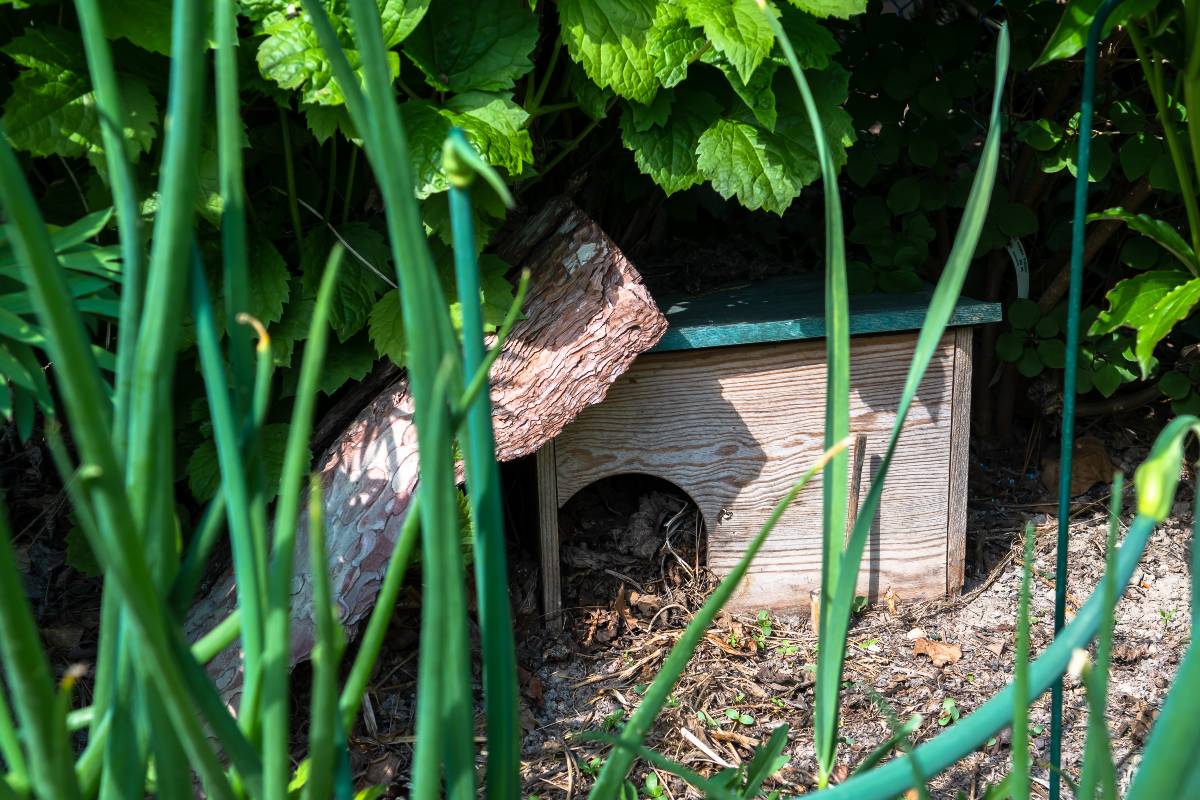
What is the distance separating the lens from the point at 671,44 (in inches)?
51.8

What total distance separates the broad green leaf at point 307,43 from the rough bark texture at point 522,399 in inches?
17.0

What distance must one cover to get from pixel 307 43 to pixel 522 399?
1.79 ft

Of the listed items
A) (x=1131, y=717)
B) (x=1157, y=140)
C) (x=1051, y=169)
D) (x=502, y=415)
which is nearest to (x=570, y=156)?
(x=502, y=415)

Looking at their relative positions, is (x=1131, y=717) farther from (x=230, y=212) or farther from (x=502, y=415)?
(x=230, y=212)

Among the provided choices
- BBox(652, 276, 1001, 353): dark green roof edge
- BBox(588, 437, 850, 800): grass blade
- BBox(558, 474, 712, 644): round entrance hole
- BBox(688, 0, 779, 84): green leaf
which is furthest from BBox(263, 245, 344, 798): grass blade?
BBox(558, 474, 712, 644): round entrance hole

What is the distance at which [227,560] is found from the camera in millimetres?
1530

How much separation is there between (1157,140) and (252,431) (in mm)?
1820

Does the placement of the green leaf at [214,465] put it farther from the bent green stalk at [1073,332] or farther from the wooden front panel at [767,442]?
the bent green stalk at [1073,332]

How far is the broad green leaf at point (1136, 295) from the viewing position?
5.16ft

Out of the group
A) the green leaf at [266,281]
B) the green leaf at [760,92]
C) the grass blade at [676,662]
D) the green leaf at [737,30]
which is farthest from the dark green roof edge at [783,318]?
the grass blade at [676,662]

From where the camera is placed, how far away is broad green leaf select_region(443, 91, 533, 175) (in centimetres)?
126

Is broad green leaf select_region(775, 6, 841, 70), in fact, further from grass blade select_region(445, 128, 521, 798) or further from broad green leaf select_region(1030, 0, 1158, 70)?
grass blade select_region(445, 128, 521, 798)

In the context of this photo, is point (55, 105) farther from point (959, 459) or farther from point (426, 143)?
point (959, 459)

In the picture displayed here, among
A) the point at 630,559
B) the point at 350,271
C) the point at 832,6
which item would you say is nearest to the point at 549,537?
the point at 630,559
